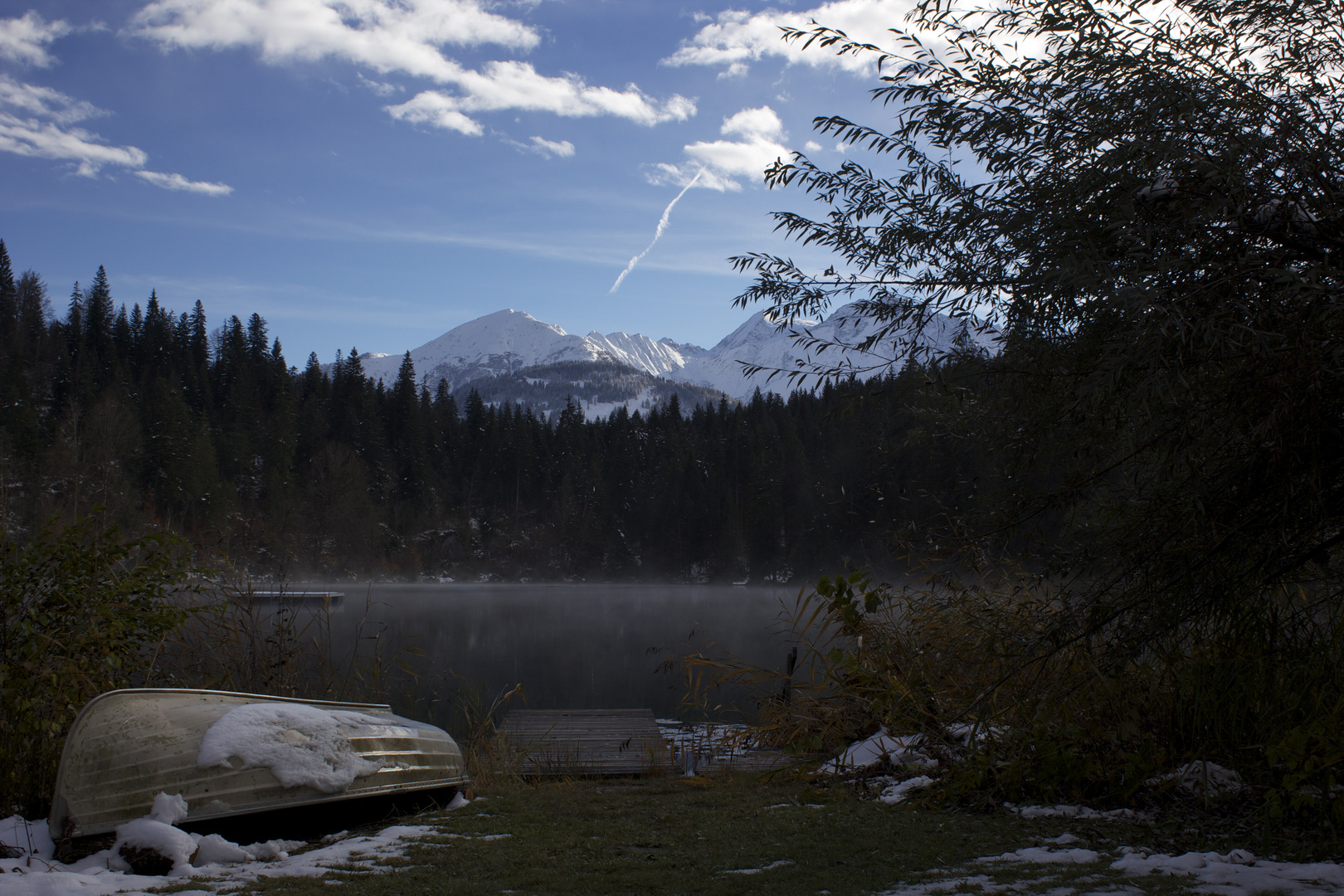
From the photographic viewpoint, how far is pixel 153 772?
4.55 meters

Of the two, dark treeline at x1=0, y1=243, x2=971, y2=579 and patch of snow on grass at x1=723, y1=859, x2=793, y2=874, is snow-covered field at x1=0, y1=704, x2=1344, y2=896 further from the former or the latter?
dark treeline at x1=0, y1=243, x2=971, y2=579

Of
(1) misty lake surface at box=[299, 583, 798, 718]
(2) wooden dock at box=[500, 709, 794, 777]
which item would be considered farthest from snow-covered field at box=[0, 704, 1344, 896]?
(2) wooden dock at box=[500, 709, 794, 777]

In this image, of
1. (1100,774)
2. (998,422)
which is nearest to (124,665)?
(998,422)

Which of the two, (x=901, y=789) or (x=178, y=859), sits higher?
(x=178, y=859)

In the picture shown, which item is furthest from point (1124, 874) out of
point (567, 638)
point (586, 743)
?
point (567, 638)

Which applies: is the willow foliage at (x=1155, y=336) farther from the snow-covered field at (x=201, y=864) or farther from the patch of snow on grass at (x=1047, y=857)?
the snow-covered field at (x=201, y=864)

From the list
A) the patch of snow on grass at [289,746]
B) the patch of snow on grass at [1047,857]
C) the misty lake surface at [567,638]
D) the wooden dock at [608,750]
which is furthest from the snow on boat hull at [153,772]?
the wooden dock at [608,750]

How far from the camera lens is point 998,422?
173 inches

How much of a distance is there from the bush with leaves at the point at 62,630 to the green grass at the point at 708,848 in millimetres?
2205

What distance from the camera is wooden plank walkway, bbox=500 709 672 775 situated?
9336 millimetres

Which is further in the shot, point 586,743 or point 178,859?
point 586,743

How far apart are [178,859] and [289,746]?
0.96 metres

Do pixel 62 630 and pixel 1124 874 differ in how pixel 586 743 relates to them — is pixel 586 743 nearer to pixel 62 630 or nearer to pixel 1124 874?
pixel 62 630

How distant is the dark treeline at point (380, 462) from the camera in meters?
56.2
